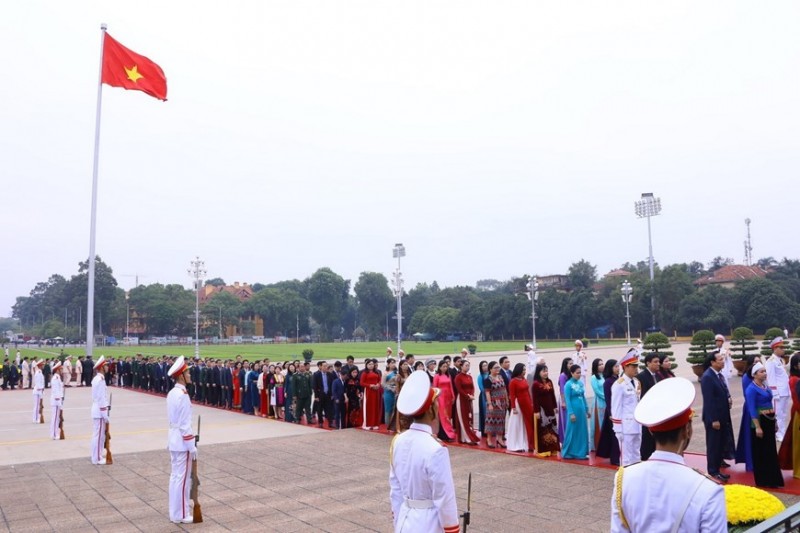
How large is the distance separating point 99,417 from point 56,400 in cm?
364

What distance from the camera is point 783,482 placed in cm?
772

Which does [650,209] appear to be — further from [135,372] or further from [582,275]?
[135,372]

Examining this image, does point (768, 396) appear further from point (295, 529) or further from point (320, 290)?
point (320, 290)

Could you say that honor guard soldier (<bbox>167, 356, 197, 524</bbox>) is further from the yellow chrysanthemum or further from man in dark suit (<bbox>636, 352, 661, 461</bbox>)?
man in dark suit (<bbox>636, 352, 661, 461</bbox>)

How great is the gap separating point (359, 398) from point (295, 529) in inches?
328

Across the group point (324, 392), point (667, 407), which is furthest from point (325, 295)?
point (667, 407)

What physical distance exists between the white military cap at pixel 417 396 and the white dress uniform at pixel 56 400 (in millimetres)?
12257

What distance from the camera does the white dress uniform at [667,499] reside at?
2.23m

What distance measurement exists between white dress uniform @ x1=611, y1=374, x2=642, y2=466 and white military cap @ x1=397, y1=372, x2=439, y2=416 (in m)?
5.57

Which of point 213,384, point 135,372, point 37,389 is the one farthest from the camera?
point 135,372

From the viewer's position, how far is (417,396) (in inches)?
142

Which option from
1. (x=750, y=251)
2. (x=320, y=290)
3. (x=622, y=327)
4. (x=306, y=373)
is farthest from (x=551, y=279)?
(x=306, y=373)

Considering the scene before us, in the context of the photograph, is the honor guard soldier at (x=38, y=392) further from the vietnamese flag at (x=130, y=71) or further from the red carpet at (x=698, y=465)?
the red carpet at (x=698, y=465)

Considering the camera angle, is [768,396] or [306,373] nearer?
[768,396]
